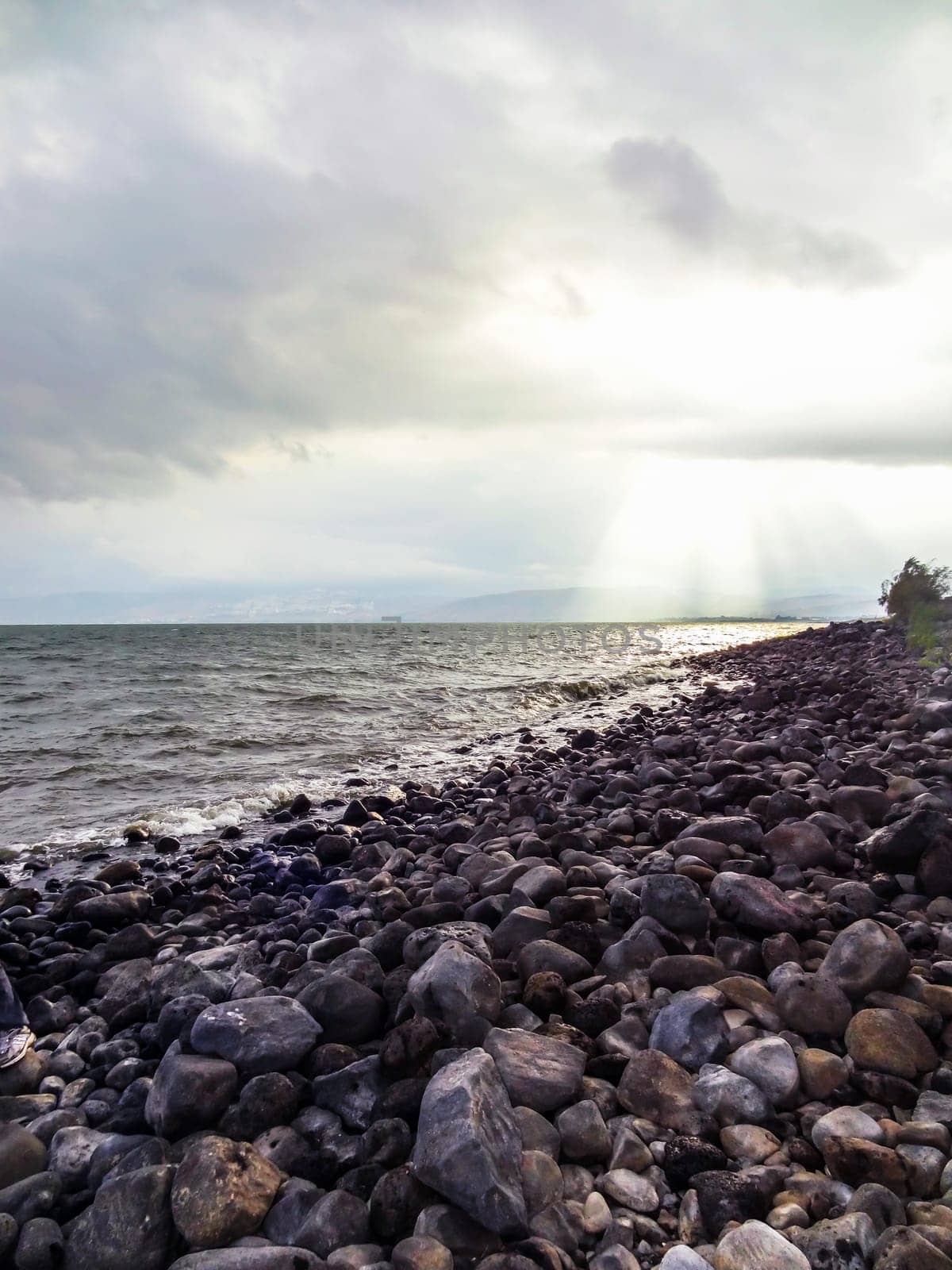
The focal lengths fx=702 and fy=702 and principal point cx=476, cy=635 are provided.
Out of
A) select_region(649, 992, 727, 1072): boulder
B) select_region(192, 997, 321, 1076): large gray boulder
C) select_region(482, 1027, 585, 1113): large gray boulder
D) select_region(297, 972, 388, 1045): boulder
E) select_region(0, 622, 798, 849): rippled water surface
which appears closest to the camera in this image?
select_region(482, 1027, 585, 1113): large gray boulder

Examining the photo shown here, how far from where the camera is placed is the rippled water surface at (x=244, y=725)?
33.3ft

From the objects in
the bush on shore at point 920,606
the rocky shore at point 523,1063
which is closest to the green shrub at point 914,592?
the bush on shore at point 920,606

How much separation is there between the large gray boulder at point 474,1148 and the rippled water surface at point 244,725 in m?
7.18

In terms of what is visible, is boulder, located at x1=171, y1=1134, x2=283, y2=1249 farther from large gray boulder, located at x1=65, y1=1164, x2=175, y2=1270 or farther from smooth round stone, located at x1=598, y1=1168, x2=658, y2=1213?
smooth round stone, located at x1=598, y1=1168, x2=658, y2=1213

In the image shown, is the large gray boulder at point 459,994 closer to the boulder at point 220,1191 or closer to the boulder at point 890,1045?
the boulder at point 220,1191

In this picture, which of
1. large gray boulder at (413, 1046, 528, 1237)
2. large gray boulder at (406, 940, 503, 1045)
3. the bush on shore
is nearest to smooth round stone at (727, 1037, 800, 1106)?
large gray boulder at (413, 1046, 528, 1237)

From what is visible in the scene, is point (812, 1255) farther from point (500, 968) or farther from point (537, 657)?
point (537, 657)

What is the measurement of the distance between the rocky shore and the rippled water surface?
4.27 m

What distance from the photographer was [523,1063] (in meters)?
2.97

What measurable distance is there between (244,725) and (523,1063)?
46.1 feet

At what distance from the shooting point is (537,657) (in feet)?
123

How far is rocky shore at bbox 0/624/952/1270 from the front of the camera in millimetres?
2316

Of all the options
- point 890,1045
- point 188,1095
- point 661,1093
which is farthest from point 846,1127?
point 188,1095

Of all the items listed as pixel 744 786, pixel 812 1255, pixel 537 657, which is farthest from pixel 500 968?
pixel 537 657
